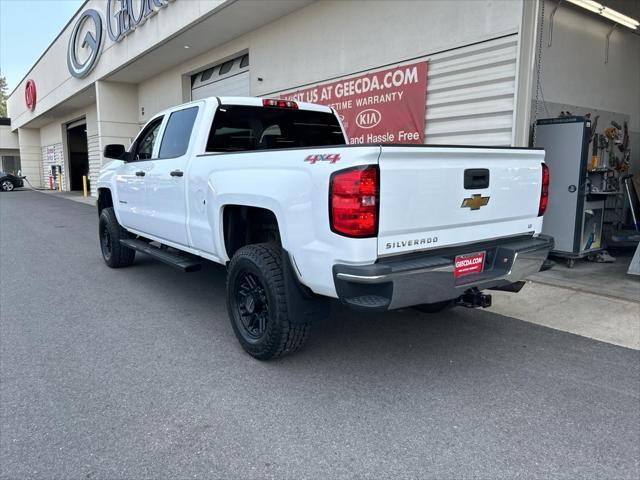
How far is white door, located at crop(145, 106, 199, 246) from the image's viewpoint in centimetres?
478

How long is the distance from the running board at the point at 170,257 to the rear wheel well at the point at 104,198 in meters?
1.40

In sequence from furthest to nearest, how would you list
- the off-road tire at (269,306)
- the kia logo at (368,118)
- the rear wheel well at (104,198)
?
the kia logo at (368,118), the rear wheel well at (104,198), the off-road tire at (269,306)

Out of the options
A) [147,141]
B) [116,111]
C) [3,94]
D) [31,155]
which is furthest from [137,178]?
[3,94]

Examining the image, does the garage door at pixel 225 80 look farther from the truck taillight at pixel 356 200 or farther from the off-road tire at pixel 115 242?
the truck taillight at pixel 356 200

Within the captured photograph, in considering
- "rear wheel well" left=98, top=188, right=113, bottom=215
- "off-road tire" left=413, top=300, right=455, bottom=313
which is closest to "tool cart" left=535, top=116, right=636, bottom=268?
"off-road tire" left=413, top=300, right=455, bottom=313

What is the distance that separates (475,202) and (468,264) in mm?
443

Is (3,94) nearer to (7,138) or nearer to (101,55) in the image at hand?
(7,138)

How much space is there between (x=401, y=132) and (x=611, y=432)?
6.32 meters

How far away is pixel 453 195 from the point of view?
3234mm

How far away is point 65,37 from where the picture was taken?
24.1 meters

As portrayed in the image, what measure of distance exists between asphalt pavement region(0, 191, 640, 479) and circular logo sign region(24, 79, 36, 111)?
32090 millimetres

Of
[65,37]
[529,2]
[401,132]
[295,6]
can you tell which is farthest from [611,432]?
[65,37]

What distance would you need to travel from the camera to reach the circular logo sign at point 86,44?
63.9 ft

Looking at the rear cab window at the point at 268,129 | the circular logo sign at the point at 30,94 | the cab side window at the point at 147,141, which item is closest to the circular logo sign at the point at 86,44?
the circular logo sign at the point at 30,94
